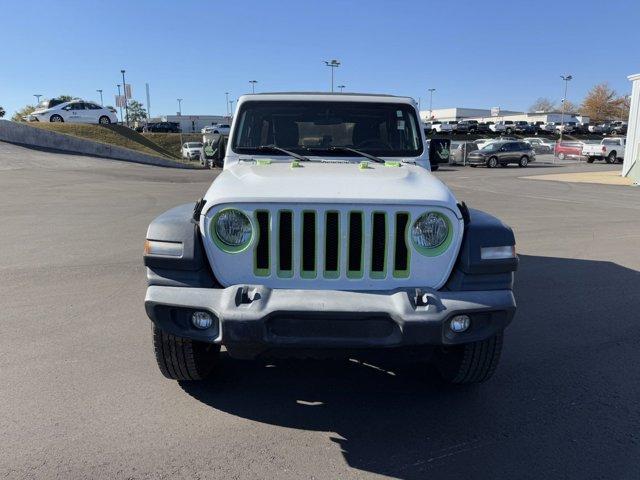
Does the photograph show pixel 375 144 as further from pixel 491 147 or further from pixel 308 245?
pixel 491 147

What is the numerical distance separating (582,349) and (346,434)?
2399 millimetres

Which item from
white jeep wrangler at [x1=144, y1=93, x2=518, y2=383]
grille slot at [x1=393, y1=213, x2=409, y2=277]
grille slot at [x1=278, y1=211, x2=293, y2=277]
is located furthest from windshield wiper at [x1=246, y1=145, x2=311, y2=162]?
grille slot at [x1=393, y1=213, x2=409, y2=277]

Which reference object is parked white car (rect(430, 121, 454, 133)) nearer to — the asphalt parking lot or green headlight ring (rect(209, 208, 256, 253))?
the asphalt parking lot

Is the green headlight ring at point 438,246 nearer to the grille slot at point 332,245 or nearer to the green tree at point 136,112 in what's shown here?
the grille slot at point 332,245

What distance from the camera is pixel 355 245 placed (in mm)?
2938

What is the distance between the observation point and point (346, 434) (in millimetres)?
2996

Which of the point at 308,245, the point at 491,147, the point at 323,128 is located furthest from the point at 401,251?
the point at 491,147

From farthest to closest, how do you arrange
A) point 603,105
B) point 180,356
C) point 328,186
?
point 603,105 → point 180,356 → point 328,186

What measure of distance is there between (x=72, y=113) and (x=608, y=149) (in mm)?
38619

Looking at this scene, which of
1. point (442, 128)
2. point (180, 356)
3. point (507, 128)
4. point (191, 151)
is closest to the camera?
point (180, 356)

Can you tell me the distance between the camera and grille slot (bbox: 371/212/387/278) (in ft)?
9.56

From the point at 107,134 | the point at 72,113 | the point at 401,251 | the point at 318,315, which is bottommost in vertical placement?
the point at 318,315

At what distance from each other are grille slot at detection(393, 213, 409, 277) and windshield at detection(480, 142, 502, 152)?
31.3 m

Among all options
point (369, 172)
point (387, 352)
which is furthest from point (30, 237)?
point (387, 352)
